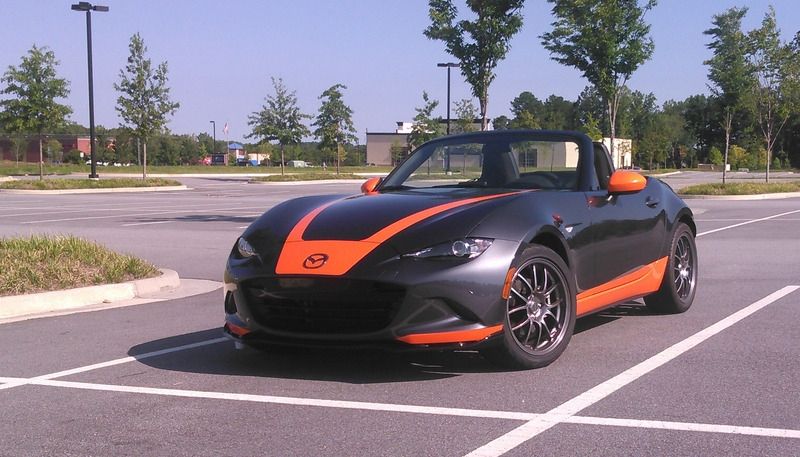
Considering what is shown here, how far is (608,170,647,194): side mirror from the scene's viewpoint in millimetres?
5719

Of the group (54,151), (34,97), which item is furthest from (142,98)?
(54,151)

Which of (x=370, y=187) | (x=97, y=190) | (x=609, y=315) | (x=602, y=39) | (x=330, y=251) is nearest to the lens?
(x=330, y=251)

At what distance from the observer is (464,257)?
453 cm

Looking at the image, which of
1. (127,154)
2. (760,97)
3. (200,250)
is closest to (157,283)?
(200,250)

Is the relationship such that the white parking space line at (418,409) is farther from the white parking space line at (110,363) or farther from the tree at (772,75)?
the tree at (772,75)

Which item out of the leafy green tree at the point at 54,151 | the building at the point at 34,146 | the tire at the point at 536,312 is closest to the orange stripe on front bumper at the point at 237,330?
the tire at the point at 536,312

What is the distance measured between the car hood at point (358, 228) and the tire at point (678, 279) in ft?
6.55

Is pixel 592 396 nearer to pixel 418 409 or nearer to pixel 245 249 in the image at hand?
pixel 418 409

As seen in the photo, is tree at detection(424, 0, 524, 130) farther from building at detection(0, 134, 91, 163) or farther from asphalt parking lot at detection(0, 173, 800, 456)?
building at detection(0, 134, 91, 163)

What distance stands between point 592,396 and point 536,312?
28.5 inches

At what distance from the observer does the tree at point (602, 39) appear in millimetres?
22750

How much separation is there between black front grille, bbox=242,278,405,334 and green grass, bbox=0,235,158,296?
390 centimetres

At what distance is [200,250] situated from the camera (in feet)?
41.8

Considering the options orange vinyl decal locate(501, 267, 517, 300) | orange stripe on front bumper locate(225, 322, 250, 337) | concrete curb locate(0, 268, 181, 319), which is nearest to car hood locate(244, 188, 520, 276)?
orange vinyl decal locate(501, 267, 517, 300)
